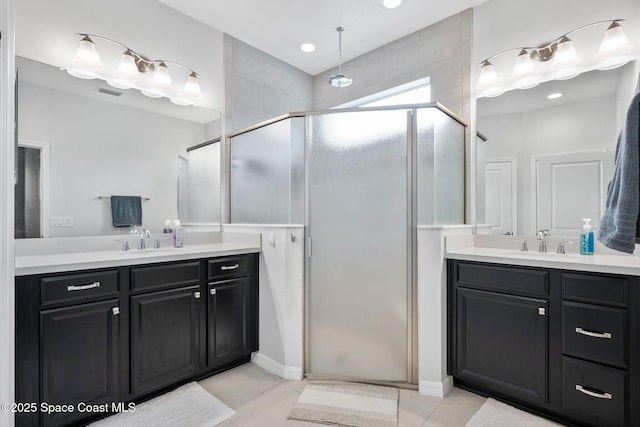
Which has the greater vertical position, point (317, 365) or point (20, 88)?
point (20, 88)

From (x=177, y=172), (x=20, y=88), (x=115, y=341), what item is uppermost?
(x=20, y=88)

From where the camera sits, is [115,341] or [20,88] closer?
[115,341]

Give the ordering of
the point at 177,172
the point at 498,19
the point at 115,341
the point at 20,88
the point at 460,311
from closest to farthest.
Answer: the point at 115,341 → the point at 20,88 → the point at 460,311 → the point at 498,19 → the point at 177,172

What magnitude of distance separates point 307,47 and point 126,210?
2346 mm

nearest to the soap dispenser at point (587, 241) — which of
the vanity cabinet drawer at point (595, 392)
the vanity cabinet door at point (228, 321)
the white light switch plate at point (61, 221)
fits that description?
the vanity cabinet drawer at point (595, 392)

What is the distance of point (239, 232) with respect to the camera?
278 centimetres

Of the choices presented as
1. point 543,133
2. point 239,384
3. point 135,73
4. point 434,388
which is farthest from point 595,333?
point 135,73

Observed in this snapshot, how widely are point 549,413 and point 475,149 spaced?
1877 mm

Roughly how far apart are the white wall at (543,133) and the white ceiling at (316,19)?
108 cm

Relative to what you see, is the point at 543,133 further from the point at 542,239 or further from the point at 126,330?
the point at 126,330

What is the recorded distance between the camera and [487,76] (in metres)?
2.57

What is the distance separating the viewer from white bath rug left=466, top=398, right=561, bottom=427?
177cm

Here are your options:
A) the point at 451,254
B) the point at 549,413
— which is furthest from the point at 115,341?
the point at 549,413

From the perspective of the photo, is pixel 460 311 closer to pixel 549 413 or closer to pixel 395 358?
pixel 395 358
